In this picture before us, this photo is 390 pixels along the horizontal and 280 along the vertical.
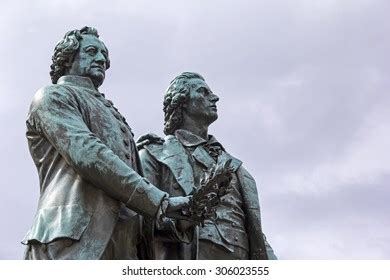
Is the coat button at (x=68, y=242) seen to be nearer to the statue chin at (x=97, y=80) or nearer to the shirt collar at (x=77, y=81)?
the shirt collar at (x=77, y=81)

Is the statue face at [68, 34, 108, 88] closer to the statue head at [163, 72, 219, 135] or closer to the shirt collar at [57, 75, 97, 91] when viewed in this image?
the shirt collar at [57, 75, 97, 91]

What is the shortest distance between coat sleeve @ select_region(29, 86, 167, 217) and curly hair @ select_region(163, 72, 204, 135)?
9.92 feet

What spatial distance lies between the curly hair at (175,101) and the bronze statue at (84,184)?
2.34m

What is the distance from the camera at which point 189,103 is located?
15617 millimetres

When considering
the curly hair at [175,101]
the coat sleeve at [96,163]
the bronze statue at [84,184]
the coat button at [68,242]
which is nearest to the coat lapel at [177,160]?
the curly hair at [175,101]

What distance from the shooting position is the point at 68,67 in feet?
45.1

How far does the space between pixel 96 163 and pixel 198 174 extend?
109 inches

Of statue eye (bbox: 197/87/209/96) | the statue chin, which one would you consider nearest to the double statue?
the statue chin

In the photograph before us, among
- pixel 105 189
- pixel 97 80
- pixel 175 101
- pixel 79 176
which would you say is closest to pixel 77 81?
pixel 97 80

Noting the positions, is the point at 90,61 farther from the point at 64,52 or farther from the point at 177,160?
the point at 177,160

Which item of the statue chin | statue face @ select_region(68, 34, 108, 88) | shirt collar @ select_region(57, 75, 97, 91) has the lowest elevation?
shirt collar @ select_region(57, 75, 97, 91)

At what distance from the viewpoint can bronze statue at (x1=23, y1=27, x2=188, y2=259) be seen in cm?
1216

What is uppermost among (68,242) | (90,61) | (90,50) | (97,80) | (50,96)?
(90,50)

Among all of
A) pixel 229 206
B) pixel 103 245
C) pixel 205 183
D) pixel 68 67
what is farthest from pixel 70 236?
pixel 229 206
